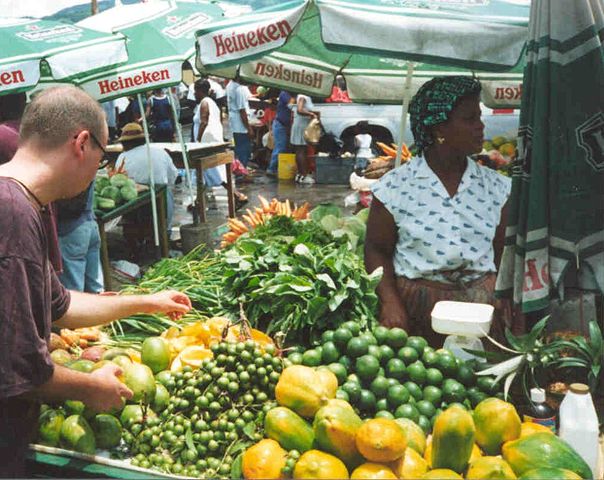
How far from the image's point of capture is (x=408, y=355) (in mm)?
2725

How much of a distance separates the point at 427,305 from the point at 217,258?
5.65 ft

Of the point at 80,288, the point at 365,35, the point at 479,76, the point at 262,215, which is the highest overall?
the point at 365,35

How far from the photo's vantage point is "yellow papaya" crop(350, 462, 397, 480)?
2.03 metres

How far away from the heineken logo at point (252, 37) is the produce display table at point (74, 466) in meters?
2.60

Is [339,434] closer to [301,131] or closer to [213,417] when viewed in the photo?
[213,417]

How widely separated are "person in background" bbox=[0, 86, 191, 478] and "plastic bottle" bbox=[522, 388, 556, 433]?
4.92ft

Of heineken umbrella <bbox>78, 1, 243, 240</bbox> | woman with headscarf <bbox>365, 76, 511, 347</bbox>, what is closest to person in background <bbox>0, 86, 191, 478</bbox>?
woman with headscarf <bbox>365, 76, 511, 347</bbox>

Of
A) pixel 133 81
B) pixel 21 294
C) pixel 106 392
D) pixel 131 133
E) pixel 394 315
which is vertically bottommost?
pixel 131 133

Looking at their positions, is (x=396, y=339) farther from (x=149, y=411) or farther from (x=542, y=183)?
(x=149, y=411)

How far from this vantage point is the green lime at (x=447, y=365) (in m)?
2.71

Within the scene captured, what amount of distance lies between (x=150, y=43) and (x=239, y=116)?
5.81m

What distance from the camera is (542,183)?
267 centimetres

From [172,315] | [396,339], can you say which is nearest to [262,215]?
[172,315]

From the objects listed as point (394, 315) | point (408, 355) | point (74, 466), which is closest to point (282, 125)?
point (394, 315)
